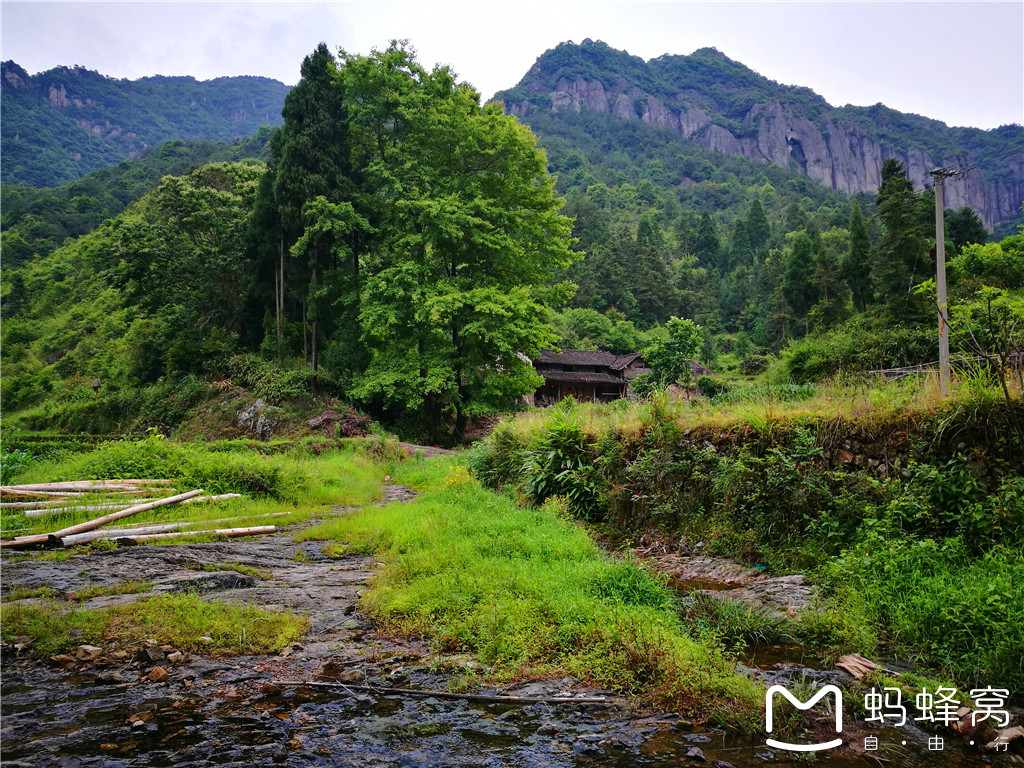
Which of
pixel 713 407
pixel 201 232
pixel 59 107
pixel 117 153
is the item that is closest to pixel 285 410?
pixel 201 232

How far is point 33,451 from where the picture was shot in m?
16.5

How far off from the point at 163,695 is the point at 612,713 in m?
3.21

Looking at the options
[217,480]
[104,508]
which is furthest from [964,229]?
[104,508]

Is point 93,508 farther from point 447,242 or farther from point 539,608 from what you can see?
point 447,242

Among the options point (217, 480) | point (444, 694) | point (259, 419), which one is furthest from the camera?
point (259, 419)

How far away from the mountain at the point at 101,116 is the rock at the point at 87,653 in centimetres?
10032

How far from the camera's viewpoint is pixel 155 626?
507 centimetres

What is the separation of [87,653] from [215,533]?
4.58 meters

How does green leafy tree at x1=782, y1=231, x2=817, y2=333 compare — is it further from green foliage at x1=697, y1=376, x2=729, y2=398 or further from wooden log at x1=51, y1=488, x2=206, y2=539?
wooden log at x1=51, y1=488, x2=206, y2=539

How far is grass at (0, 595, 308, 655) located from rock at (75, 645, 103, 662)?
155 millimetres

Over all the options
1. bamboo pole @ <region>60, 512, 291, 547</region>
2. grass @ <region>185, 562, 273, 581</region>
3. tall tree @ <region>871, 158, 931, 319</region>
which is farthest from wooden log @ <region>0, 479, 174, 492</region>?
tall tree @ <region>871, 158, 931, 319</region>

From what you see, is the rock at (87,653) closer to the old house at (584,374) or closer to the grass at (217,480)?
the grass at (217,480)

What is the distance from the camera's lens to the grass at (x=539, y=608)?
4.43m

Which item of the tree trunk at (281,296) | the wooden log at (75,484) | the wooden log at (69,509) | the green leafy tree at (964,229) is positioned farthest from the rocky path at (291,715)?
the green leafy tree at (964,229)
